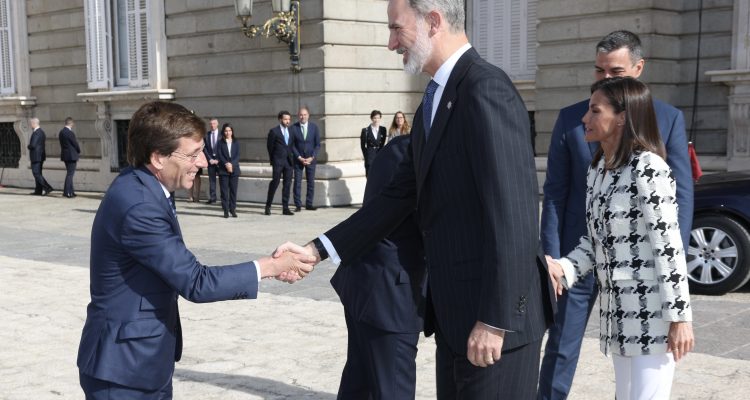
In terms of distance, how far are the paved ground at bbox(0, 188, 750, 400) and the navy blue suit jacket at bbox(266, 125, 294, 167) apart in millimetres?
4558

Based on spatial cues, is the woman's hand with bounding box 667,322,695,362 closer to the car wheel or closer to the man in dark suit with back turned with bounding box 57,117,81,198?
the car wheel

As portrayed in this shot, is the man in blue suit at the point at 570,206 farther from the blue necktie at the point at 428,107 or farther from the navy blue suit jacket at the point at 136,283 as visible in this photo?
the navy blue suit jacket at the point at 136,283

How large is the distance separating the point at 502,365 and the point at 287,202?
1244 cm

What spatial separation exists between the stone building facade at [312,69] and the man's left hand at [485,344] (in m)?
10.8

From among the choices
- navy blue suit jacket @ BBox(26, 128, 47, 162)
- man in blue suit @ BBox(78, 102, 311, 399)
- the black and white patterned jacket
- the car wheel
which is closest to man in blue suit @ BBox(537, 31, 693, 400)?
the black and white patterned jacket

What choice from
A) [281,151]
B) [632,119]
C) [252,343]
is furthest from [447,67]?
[281,151]

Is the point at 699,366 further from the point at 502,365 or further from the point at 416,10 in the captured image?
the point at 416,10

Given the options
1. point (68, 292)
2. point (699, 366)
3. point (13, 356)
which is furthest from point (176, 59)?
point (699, 366)

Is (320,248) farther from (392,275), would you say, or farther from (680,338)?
(680,338)

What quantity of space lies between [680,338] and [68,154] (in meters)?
18.2

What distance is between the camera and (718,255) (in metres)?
7.85

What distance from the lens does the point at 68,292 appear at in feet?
27.8

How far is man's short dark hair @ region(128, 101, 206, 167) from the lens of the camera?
10.4 ft

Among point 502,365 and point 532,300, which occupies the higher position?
point 532,300
